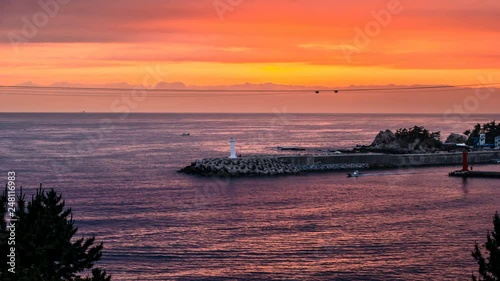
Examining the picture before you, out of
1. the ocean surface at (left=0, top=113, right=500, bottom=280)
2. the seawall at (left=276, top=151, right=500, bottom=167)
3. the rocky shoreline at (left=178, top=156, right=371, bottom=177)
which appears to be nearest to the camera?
the ocean surface at (left=0, top=113, right=500, bottom=280)

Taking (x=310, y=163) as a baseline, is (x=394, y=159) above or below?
above

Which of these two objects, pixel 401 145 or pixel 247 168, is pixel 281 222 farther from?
pixel 401 145

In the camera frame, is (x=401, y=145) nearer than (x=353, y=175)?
No

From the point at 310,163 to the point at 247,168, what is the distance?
781 centimetres

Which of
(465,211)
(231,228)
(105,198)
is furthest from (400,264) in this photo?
(105,198)

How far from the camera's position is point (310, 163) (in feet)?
224

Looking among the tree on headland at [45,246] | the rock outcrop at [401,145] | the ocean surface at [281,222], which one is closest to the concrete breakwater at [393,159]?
the ocean surface at [281,222]

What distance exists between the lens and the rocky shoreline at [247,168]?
62000mm

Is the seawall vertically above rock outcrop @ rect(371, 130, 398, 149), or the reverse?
rock outcrop @ rect(371, 130, 398, 149)

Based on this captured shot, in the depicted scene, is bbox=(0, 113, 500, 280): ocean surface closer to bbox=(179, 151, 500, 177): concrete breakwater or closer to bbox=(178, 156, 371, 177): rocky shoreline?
bbox=(178, 156, 371, 177): rocky shoreline

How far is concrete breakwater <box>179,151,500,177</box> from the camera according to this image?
62.7m

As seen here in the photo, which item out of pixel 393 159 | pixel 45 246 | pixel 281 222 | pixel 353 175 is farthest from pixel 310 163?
pixel 45 246

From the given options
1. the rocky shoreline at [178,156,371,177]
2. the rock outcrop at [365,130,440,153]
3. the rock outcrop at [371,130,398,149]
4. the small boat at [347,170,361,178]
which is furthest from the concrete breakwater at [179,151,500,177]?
the rock outcrop at [371,130,398,149]

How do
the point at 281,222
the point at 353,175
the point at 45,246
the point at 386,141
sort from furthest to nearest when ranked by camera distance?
the point at 386,141
the point at 353,175
the point at 281,222
the point at 45,246
